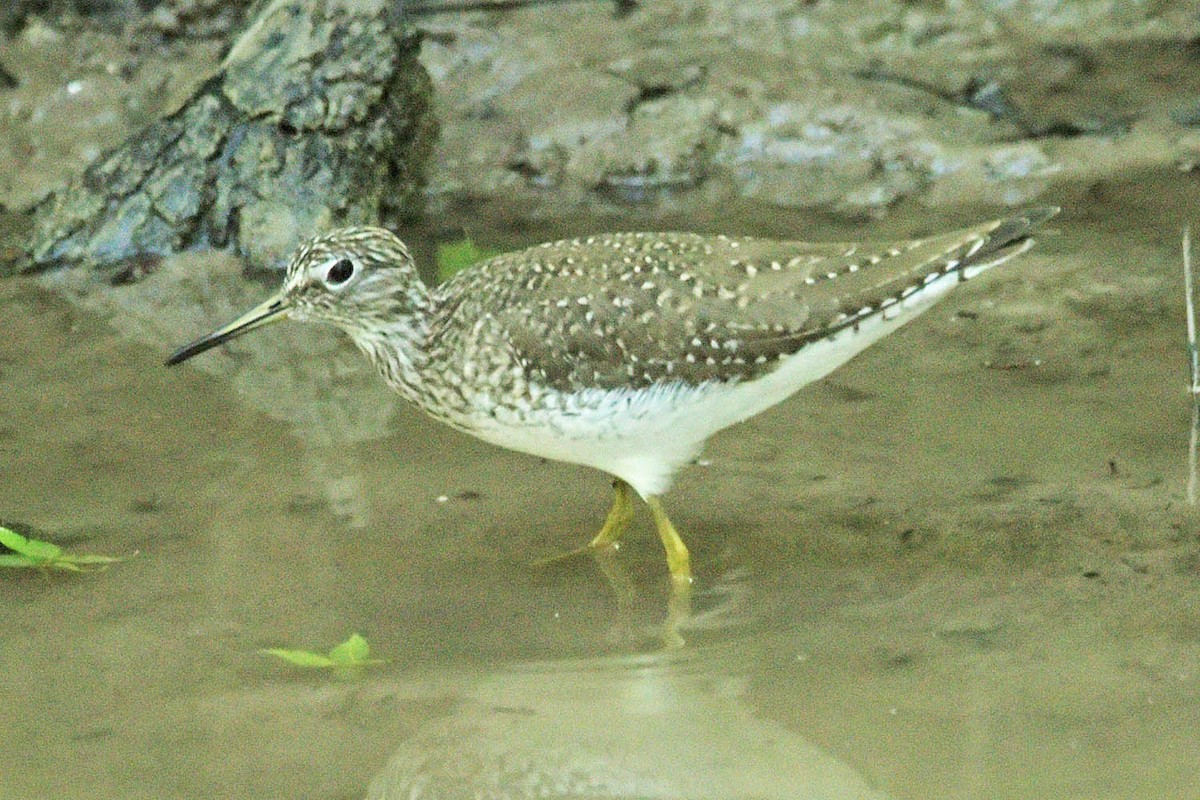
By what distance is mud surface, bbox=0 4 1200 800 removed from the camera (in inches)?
183

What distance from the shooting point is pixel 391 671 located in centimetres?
520

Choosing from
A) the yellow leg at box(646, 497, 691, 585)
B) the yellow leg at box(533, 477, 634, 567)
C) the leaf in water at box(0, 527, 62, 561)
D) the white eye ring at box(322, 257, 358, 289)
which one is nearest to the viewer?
the leaf in water at box(0, 527, 62, 561)

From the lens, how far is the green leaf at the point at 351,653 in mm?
5164

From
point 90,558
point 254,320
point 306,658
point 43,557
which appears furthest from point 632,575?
point 43,557

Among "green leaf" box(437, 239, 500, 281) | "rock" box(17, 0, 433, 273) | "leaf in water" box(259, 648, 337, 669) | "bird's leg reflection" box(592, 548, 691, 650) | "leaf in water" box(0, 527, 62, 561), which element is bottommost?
"bird's leg reflection" box(592, 548, 691, 650)

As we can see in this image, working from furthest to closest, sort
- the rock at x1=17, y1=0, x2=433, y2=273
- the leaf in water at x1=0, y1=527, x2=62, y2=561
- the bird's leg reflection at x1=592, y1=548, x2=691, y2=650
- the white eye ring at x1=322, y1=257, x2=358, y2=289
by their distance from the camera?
the rock at x1=17, y1=0, x2=433, y2=273 < the white eye ring at x1=322, y1=257, x2=358, y2=289 < the leaf in water at x1=0, y1=527, x2=62, y2=561 < the bird's leg reflection at x1=592, y1=548, x2=691, y2=650

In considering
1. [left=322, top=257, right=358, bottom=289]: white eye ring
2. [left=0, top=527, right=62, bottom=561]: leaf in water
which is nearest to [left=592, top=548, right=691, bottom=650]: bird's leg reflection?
[left=322, top=257, right=358, bottom=289]: white eye ring

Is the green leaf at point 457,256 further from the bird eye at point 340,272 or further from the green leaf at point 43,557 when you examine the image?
the green leaf at point 43,557

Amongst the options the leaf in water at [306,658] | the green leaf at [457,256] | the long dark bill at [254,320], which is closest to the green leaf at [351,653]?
the leaf in water at [306,658]

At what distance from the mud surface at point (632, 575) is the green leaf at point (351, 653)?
101 millimetres

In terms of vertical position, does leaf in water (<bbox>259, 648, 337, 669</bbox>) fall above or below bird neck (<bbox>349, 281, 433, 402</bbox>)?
below

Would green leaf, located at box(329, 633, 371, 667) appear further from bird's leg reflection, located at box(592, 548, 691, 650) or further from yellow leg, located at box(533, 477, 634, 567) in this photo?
yellow leg, located at box(533, 477, 634, 567)

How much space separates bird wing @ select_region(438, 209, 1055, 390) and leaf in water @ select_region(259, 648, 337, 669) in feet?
3.64

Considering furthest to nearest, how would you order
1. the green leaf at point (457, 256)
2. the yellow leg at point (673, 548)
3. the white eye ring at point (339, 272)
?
1. the green leaf at point (457, 256)
2. the white eye ring at point (339, 272)
3. the yellow leg at point (673, 548)
